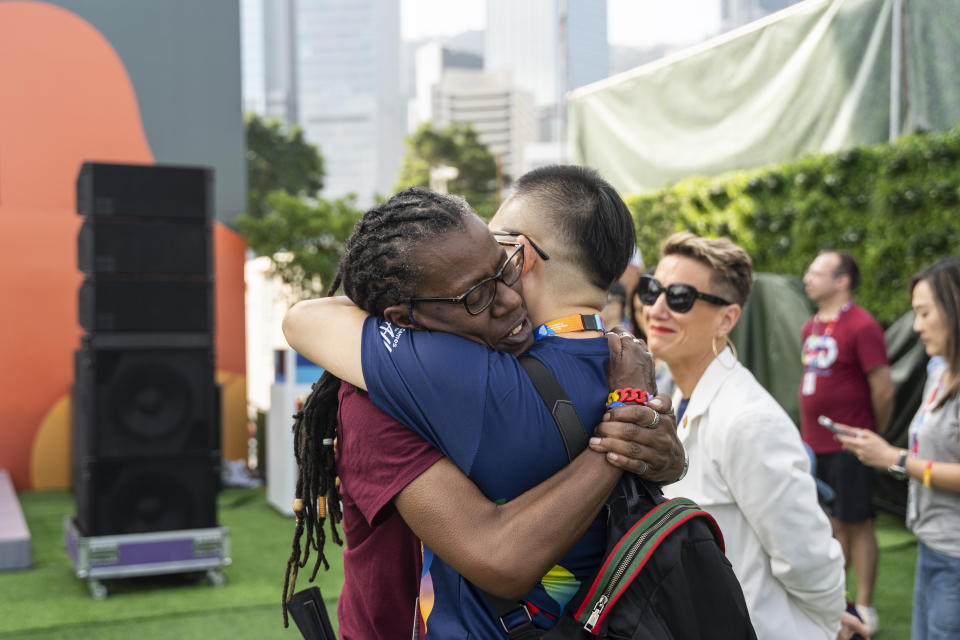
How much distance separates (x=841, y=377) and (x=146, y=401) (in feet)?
13.7

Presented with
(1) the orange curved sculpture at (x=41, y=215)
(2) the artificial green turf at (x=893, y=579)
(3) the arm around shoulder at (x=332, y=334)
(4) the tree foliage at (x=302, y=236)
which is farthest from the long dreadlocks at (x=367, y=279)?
(1) the orange curved sculpture at (x=41, y=215)

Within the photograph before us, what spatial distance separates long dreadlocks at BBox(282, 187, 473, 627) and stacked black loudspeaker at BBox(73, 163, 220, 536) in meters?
4.34

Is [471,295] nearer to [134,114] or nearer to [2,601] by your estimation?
[2,601]

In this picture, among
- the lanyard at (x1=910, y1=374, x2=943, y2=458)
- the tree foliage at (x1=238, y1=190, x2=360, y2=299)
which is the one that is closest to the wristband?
the lanyard at (x1=910, y1=374, x2=943, y2=458)

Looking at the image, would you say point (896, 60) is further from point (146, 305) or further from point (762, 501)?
point (762, 501)

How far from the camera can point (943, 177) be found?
23.7 feet

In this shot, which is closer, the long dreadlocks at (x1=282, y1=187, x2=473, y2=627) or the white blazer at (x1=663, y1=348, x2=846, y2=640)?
the long dreadlocks at (x1=282, y1=187, x2=473, y2=627)

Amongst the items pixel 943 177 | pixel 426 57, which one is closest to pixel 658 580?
pixel 943 177

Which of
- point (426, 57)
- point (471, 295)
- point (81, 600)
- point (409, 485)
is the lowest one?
point (81, 600)

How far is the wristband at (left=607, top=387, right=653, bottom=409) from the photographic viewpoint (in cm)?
140

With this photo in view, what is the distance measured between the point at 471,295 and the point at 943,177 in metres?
6.98

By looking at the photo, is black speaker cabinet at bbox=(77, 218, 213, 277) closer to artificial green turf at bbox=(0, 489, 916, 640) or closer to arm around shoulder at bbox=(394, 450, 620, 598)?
artificial green turf at bbox=(0, 489, 916, 640)

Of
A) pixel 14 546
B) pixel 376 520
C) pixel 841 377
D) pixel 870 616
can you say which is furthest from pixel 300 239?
pixel 376 520

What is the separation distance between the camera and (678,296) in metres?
2.64
